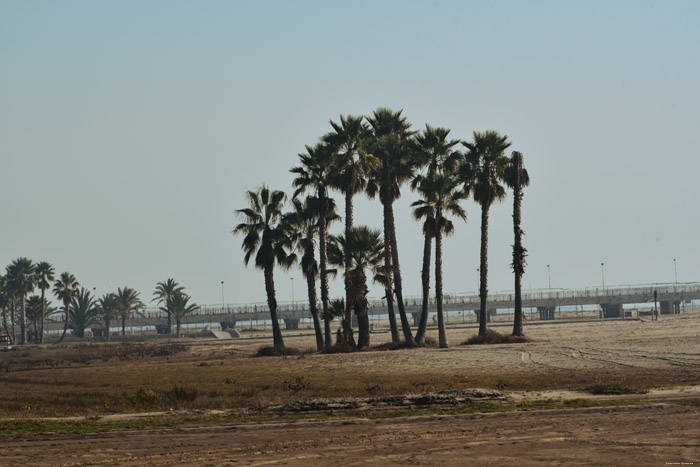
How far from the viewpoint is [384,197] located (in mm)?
54812

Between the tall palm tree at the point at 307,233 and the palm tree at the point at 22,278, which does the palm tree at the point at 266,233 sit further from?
the palm tree at the point at 22,278

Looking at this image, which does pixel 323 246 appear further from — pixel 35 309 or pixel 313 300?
pixel 35 309

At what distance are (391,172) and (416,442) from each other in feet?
128

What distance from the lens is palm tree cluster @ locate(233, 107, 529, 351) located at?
52.9 metres

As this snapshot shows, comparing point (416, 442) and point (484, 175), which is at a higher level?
point (484, 175)

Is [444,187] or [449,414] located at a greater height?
[444,187]

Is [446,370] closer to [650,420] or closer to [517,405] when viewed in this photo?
[517,405]

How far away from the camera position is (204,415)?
2112 centimetres

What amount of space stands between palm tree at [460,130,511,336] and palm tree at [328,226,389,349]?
28.2 feet

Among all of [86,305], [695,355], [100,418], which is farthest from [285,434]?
[86,305]

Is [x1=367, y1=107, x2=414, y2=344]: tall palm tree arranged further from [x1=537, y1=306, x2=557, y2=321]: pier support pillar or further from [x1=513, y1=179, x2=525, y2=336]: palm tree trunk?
[x1=537, y1=306, x2=557, y2=321]: pier support pillar

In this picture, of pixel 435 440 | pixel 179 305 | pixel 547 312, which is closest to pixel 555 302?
pixel 547 312

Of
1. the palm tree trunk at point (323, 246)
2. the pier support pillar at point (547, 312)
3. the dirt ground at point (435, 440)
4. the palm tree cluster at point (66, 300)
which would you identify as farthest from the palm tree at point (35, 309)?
the dirt ground at point (435, 440)

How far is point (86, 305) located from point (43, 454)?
136 metres
